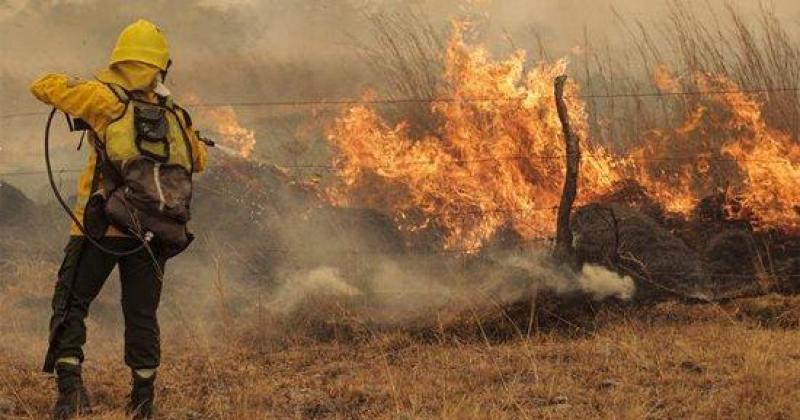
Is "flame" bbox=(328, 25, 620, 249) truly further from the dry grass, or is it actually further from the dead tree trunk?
the dry grass

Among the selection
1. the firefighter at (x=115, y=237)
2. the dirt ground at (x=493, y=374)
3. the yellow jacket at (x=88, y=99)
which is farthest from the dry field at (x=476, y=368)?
the yellow jacket at (x=88, y=99)

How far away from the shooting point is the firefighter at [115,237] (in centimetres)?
398

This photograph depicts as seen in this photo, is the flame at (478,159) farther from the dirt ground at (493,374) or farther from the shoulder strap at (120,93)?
the shoulder strap at (120,93)

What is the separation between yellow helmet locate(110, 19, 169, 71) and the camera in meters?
4.17

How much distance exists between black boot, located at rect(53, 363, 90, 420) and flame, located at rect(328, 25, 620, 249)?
6050mm

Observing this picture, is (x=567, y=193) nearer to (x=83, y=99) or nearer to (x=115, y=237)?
(x=115, y=237)

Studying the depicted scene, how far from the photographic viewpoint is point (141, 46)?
420cm

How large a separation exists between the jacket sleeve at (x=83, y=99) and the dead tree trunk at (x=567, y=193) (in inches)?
201

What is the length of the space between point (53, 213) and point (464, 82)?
29.0 ft

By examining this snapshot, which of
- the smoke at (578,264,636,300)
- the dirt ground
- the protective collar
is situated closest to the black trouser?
the dirt ground

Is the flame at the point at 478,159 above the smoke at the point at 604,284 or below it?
above

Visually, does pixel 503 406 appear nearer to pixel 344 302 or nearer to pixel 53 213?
pixel 344 302

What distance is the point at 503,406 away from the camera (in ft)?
13.9

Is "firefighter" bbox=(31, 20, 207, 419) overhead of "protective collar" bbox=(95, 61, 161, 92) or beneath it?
beneath
